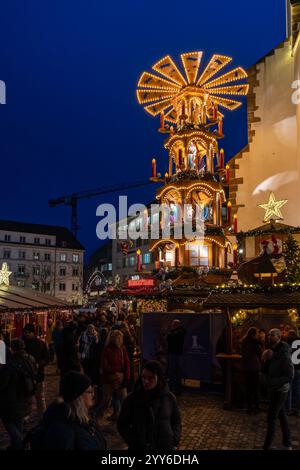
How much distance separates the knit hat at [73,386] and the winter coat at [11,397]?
294cm

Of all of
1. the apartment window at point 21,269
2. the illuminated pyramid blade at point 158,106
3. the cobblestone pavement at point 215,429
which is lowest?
the cobblestone pavement at point 215,429

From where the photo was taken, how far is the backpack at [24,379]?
6578 millimetres

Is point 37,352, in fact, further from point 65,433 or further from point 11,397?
point 65,433

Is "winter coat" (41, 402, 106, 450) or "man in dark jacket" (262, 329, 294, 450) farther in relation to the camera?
"man in dark jacket" (262, 329, 294, 450)

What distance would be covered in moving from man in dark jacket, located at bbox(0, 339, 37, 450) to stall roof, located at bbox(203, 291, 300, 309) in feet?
18.0

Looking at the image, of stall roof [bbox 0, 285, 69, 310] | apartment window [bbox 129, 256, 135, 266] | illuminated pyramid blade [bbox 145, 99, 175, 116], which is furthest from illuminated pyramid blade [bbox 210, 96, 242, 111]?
apartment window [bbox 129, 256, 135, 266]

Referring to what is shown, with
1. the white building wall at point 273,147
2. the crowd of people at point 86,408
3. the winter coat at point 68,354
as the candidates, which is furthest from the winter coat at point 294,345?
the white building wall at point 273,147

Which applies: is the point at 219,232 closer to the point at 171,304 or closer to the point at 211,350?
the point at 171,304

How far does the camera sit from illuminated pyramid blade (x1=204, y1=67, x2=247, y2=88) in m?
27.4

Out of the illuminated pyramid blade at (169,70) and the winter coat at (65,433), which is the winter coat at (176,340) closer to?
the winter coat at (65,433)

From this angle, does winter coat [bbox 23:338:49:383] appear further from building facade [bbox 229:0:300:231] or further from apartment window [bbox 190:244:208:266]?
apartment window [bbox 190:244:208:266]

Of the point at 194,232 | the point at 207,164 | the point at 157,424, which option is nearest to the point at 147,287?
the point at 194,232

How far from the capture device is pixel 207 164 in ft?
93.9

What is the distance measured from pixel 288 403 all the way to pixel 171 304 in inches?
487
